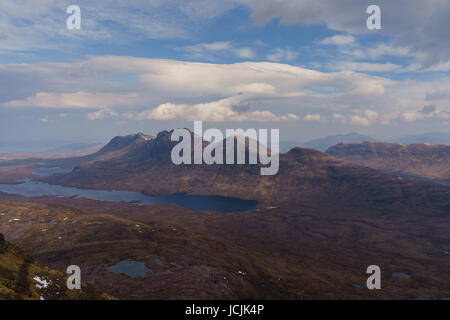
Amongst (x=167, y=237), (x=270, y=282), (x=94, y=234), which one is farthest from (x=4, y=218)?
(x=270, y=282)

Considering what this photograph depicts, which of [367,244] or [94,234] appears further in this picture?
[367,244]

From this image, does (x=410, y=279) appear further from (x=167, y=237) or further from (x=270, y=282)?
(x=167, y=237)

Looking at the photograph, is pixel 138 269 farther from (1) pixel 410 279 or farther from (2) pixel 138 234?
(1) pixel 410 279
